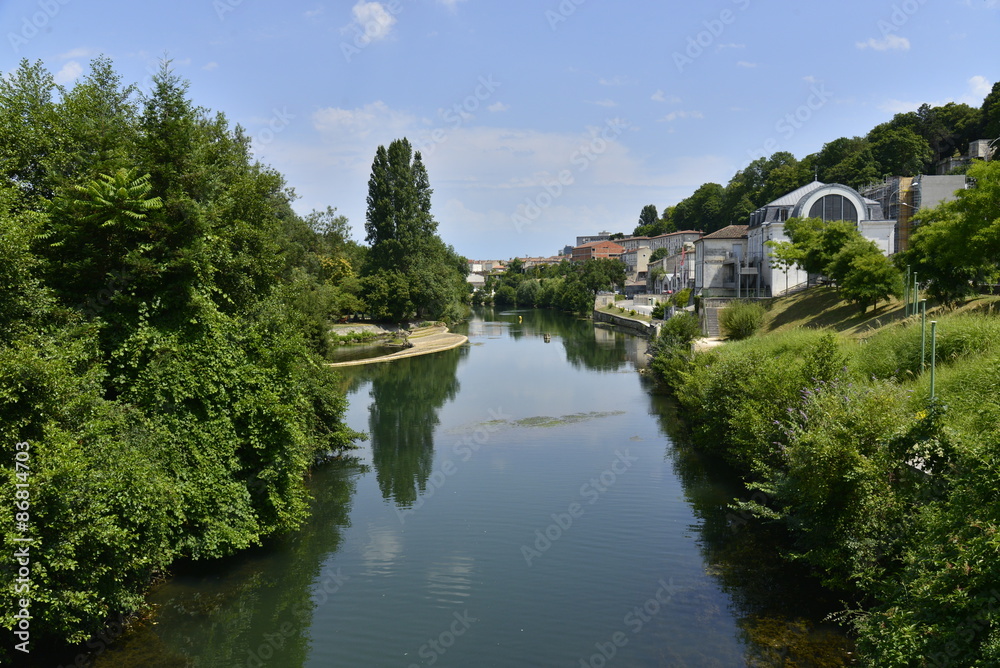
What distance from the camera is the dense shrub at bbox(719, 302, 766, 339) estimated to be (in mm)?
37375

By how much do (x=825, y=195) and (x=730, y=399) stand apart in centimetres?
3704

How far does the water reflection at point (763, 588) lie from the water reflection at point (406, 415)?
8194 millimetres

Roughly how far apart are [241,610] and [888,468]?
11.8 metres

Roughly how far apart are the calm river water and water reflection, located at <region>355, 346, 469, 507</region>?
0.53 feet

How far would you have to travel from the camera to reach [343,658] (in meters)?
11.5

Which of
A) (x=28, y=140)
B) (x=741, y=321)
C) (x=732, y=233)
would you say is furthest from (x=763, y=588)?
(x=732, y=233)

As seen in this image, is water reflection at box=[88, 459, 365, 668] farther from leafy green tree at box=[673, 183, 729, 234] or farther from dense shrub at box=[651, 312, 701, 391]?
leafy green tree at box=[673, 183, 729, 234]

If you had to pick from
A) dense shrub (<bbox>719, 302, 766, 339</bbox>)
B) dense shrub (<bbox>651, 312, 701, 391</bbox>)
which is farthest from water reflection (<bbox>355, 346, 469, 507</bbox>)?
dense shrub (<bbox>719, 302, 766, 339</bbox>)

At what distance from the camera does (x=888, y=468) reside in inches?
440

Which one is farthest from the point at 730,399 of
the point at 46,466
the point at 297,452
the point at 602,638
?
the point at 46,466

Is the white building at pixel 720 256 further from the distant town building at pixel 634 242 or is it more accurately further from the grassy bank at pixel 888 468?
the distant town building at pixel 634 242

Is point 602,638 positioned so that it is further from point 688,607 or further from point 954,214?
point 954,214

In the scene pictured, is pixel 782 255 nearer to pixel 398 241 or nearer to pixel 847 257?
pixel 847 257

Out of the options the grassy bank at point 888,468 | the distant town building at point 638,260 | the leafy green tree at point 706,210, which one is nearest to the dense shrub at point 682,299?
the grassy bank at point 888,468
